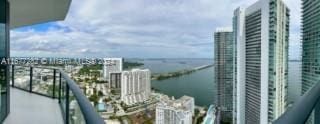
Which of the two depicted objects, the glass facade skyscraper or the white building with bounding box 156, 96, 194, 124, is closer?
the glass facade skyscraper

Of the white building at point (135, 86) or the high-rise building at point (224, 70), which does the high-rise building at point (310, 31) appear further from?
the high-rise building at point (224, 70)

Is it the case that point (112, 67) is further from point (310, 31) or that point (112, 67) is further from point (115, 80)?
point (310, 31)

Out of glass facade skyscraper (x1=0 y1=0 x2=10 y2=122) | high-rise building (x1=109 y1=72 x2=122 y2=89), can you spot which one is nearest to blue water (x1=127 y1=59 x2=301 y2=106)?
high-rise building (x1=109 y1=72 x2=122 y2=89)

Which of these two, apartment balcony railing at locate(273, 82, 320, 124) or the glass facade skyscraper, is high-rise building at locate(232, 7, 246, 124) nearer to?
the glass facade skyscraper

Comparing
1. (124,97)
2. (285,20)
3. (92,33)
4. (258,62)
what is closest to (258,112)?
(258,62)

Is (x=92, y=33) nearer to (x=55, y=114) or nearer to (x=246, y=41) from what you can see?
(x=246, y=41)
